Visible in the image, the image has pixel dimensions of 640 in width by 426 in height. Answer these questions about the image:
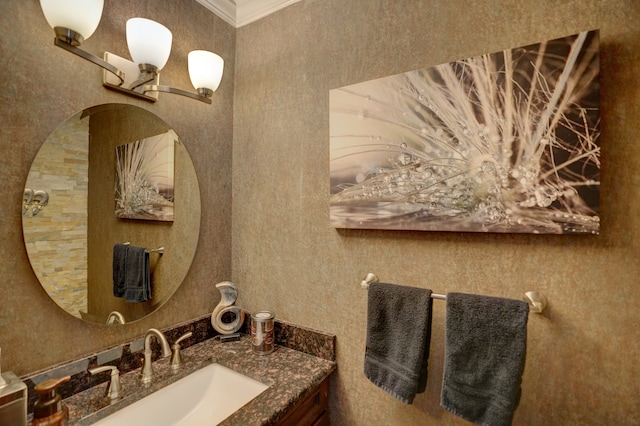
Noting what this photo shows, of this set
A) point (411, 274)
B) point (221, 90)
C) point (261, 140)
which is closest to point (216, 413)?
point (411, 274)

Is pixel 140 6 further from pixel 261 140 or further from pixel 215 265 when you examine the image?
pixel 215 265

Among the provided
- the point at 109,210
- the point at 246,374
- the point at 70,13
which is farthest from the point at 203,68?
the point at 246,374

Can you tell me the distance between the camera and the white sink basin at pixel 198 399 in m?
1.02

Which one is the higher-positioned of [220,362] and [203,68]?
[203,68]

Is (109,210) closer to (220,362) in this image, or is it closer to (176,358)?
(176,358)

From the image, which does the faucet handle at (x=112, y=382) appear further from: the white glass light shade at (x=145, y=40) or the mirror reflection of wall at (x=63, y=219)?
the white glass light shade at (x=145, y=40)

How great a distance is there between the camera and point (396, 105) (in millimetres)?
1090

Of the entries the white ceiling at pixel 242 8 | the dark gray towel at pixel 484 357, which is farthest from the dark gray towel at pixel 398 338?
the white ceiling at pixel 242 8

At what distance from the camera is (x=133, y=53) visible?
40.5 inches

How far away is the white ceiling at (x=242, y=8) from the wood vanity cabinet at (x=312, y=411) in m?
1.69

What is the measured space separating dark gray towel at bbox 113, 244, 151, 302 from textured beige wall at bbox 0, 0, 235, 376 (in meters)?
0.12

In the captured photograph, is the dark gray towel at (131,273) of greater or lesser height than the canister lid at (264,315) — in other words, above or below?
above

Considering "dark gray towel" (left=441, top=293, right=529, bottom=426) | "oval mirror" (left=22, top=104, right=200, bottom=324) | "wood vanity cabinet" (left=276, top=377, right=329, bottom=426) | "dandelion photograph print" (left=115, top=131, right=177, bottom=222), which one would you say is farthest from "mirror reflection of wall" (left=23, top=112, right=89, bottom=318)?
"dark gray towel" (left=441, top=293, right=529, bottom=426)

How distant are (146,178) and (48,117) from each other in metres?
0.35
